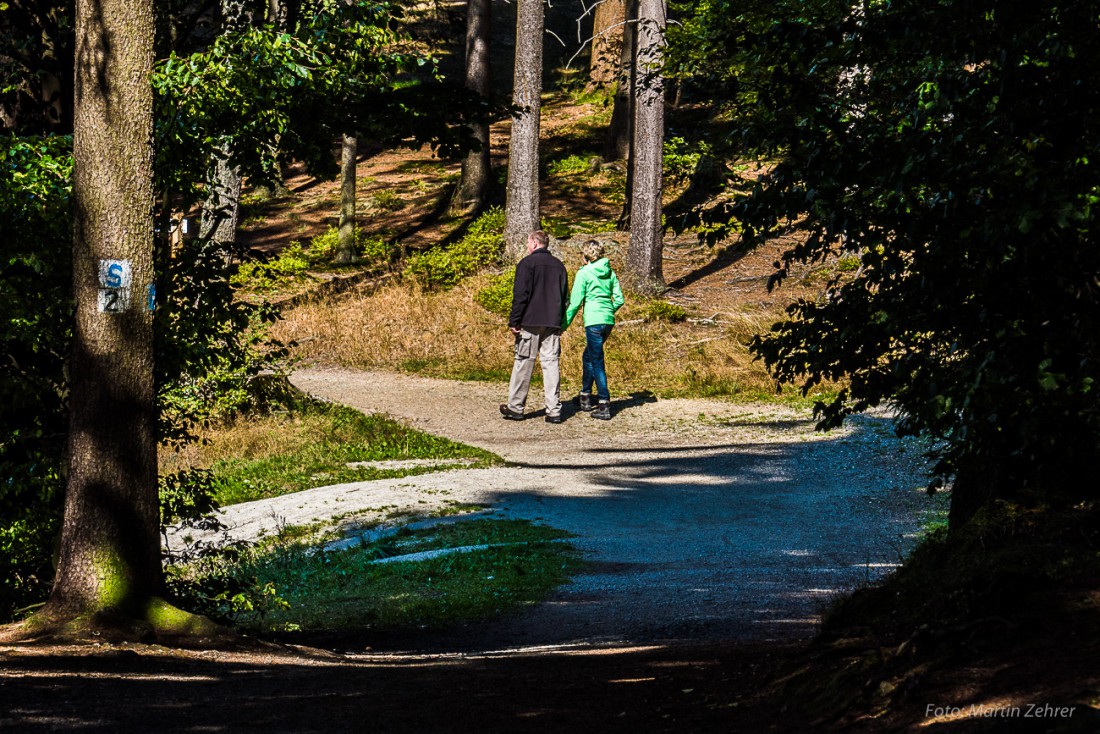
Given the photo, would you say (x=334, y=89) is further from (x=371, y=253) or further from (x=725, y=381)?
(x=371, y=253)

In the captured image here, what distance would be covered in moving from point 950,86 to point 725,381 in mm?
14282

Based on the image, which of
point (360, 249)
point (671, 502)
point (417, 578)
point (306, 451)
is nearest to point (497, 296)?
point (360, 249)

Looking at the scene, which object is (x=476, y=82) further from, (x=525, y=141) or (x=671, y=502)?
(x=671, y=502)

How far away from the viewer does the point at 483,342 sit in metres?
22.2

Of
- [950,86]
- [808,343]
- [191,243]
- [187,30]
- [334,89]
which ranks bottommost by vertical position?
[808,343]

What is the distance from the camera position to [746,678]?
5605 millimetres

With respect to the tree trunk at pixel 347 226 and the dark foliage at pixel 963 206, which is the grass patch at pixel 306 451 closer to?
the dark foliage at pixel 963 206

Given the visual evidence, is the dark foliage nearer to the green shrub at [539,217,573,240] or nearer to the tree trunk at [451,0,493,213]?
the green shrub at [539,217,573,240]

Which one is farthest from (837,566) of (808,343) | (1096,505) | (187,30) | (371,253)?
(371,253)

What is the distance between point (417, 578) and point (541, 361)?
7136mm

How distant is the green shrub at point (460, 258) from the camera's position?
25.9m

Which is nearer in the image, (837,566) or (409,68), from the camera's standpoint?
(409,68)

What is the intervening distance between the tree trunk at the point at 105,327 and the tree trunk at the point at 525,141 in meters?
17.2

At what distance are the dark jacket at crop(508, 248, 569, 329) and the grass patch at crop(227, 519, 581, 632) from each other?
533cm
